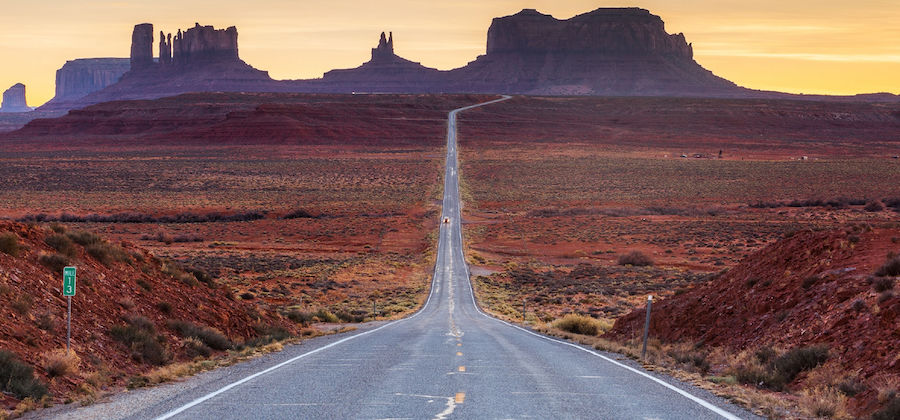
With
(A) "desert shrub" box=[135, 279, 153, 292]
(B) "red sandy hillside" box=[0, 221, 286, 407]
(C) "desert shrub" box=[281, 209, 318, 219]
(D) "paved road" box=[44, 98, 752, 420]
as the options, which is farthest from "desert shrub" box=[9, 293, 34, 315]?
(C) "desert shrub" box=[281, 209, 318, 219]

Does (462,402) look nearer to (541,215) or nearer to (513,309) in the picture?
(513,309)

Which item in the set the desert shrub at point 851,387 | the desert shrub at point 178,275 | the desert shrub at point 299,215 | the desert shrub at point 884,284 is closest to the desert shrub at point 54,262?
the desert shrub at point 178,275

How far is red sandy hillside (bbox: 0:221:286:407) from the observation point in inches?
453

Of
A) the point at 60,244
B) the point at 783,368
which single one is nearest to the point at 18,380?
the point at 60,244

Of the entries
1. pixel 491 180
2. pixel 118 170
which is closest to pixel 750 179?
pixel 491 180

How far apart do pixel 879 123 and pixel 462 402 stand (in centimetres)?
19905

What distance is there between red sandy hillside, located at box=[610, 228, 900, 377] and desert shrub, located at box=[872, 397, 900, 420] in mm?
1336

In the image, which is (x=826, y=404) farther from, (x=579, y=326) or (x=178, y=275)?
(x=579, y=326)

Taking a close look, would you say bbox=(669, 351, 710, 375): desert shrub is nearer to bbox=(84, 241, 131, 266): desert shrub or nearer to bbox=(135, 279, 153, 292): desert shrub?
bbox=(135, 279, 153, 292): desert shrub

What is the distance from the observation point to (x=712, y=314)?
52.6ft

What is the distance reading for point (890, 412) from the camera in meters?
8.12

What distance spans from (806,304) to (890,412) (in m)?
5.20

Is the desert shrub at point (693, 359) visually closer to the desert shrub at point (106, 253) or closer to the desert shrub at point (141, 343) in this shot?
the desert shrub at point (141, 343)

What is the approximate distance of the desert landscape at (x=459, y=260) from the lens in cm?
1088
